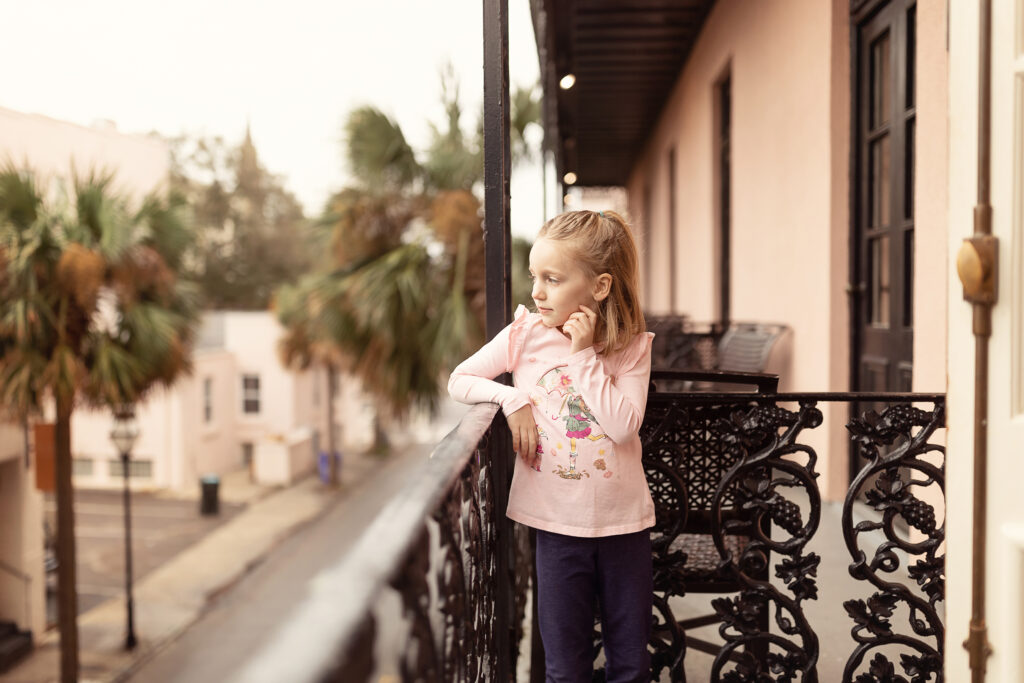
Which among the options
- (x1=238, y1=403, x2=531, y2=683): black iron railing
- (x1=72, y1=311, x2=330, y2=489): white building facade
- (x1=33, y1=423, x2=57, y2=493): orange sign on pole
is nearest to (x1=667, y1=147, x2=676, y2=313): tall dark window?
(x1=33, y1=423, x2=57, y2=493): orange sign on pole

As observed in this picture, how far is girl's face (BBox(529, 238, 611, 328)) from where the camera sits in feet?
5.72

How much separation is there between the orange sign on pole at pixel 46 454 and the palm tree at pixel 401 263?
3.50 metres

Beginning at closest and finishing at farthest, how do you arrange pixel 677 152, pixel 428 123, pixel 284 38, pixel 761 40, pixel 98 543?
pixel 761 40
pixel 677 152
pixel 428 123
pixel 98 543
pixel 284 38

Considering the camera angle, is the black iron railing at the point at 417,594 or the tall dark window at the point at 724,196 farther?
the tall dark window at the point at 724,196

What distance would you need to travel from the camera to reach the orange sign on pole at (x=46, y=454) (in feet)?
35.7

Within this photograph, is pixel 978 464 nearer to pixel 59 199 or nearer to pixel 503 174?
pixel 503 174

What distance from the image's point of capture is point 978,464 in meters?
1.31

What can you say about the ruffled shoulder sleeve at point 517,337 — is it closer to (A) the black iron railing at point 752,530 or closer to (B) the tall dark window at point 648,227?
(A) the black iron railing at point 752,530

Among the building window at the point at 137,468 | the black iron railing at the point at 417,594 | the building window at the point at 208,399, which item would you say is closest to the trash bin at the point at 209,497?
the building window at the point at 137,468

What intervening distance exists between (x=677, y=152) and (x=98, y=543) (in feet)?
46.6

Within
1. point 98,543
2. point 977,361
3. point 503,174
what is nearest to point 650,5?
point 503,174

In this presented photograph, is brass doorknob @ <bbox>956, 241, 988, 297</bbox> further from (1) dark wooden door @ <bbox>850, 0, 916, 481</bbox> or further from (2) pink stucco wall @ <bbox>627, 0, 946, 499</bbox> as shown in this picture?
(1) dark wooden door @ <bbox>850, 0, 916, 481</bbox>

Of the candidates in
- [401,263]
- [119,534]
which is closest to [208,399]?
[119,534]

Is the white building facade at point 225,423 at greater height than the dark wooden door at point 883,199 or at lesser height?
lesser
